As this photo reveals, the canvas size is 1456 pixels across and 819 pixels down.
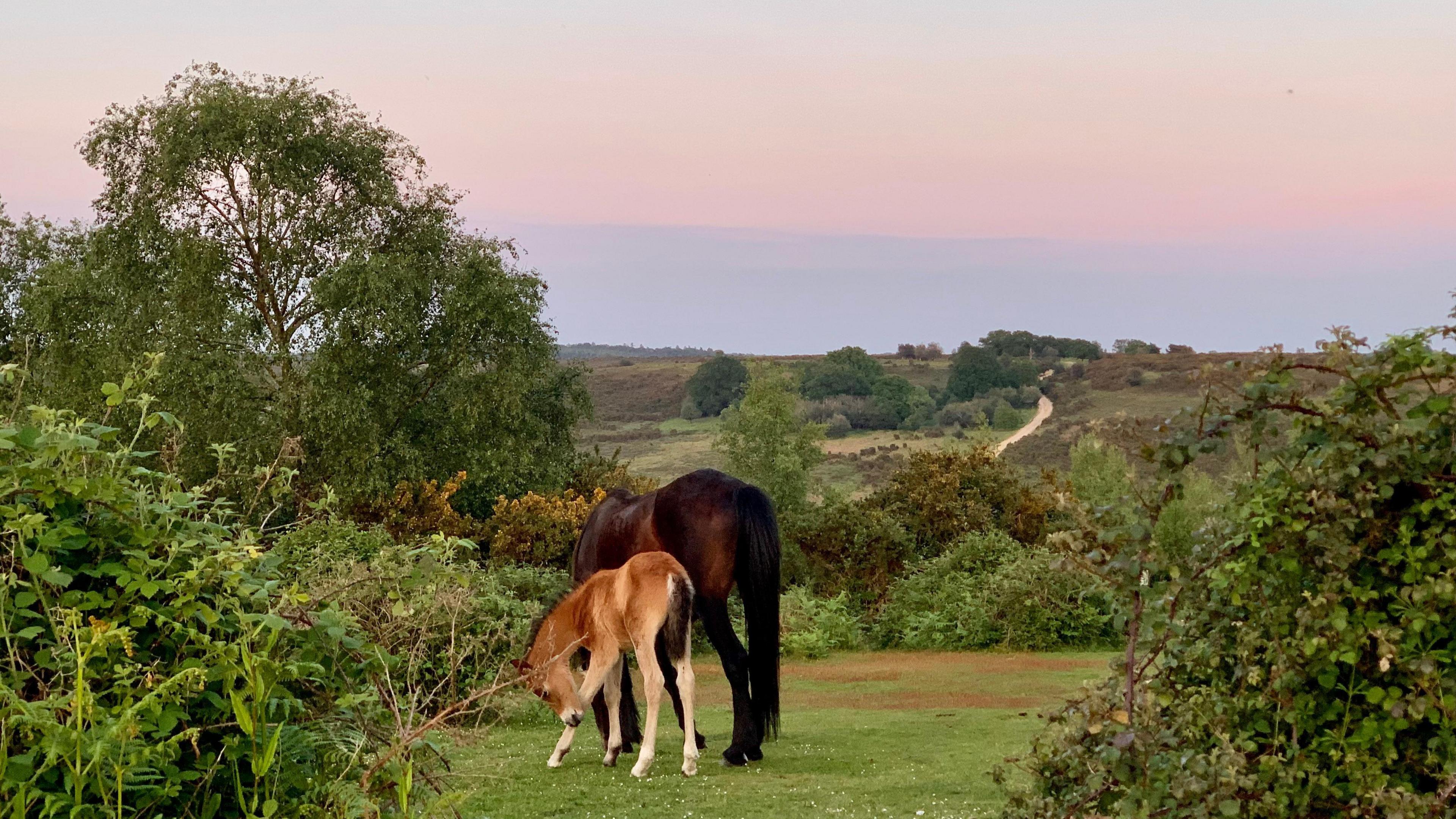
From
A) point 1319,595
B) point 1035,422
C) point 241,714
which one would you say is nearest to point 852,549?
point 1319,595

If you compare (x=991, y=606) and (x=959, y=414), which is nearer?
(x=991, y=606)

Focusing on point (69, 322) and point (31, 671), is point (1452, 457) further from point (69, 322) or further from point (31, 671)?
point (69, 322)

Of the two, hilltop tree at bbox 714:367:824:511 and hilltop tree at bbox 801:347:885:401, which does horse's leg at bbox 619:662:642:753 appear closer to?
hilltop tree at bbox 714:367:824:511

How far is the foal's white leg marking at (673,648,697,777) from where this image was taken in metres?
9.42

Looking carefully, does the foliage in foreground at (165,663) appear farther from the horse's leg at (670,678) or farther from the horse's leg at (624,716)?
the horse's leg at (624,716)

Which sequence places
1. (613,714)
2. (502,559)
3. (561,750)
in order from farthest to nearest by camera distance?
(502,559) → (613,714) → (561,750)

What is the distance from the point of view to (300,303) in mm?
30016

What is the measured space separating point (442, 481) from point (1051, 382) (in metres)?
42.8

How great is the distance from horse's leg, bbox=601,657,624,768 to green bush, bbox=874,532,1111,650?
9.70m

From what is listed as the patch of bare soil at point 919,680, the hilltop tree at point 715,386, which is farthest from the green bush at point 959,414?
the patch of bare soil at point 919,680

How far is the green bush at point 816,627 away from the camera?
792 inches

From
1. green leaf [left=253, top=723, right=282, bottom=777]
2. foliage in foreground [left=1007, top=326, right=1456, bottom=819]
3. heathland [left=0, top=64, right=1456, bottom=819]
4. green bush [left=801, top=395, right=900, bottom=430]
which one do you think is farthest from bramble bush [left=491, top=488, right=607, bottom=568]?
green bush [left=801, top=395, right=900, bottom=430]

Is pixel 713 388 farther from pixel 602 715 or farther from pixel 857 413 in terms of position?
pixel 602 715

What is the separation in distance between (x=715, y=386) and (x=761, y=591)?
58801mm
